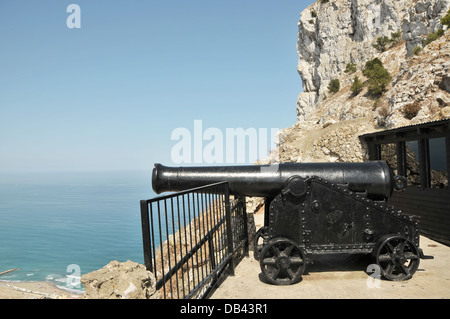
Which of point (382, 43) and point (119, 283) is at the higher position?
point (382, 43)

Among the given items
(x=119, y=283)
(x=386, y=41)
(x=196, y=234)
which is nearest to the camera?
(x=119, y=283)

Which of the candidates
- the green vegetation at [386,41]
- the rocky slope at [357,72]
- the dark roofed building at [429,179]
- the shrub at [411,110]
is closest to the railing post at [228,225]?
the dark roofed building at [429,179]

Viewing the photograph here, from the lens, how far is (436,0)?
31.0 meters

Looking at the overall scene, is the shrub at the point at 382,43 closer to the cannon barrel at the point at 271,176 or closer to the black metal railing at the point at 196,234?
the cannon barrel at the point at 271,176

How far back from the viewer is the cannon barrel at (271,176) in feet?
15.6

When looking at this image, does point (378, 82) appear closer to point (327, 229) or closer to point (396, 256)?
point (396, 256)

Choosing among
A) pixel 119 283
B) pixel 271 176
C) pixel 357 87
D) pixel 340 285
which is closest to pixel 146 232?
pixel 119 283

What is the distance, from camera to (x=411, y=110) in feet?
55.6

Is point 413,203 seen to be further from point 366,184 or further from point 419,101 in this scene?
point 419,101

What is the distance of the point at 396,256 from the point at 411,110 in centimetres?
1494

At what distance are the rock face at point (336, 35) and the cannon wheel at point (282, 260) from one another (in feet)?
141
